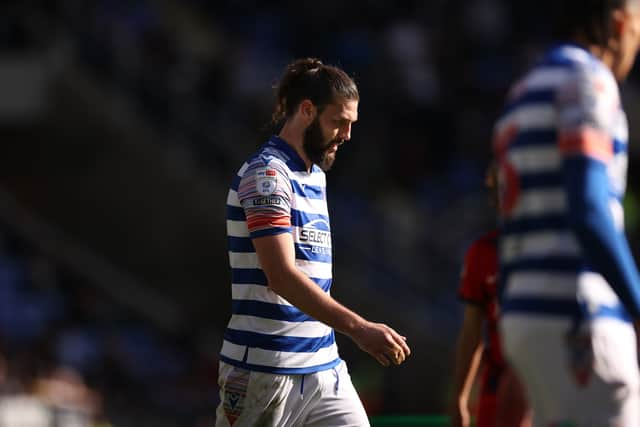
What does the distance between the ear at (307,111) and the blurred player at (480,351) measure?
824 millimetres

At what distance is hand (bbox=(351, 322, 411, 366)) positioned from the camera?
4.38 m

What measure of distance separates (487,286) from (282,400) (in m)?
1.01

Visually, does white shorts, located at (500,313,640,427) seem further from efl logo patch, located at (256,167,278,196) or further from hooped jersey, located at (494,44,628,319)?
efl logo patch, located at (256,167,278,196)

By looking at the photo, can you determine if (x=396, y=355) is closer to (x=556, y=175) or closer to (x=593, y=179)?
(x=556, y=175)

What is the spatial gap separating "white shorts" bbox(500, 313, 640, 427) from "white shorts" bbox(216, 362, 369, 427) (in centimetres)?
145

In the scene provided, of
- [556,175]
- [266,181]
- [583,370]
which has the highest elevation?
[266,181]

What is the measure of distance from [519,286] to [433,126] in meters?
12.7

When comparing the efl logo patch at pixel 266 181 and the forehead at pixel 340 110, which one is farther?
the forehead at pixel 340 110

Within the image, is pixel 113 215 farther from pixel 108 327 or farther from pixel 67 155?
pixel 108 327

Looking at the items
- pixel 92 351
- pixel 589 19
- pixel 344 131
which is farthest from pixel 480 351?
pixel 92 351

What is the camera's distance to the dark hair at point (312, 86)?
4961mm

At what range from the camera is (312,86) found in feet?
16.3

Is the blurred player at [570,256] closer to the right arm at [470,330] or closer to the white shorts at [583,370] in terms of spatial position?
the white shorts at [583,370]

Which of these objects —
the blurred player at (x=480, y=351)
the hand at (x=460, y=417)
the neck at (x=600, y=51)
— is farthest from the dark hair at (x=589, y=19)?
the hand at (x=460, y=417)
